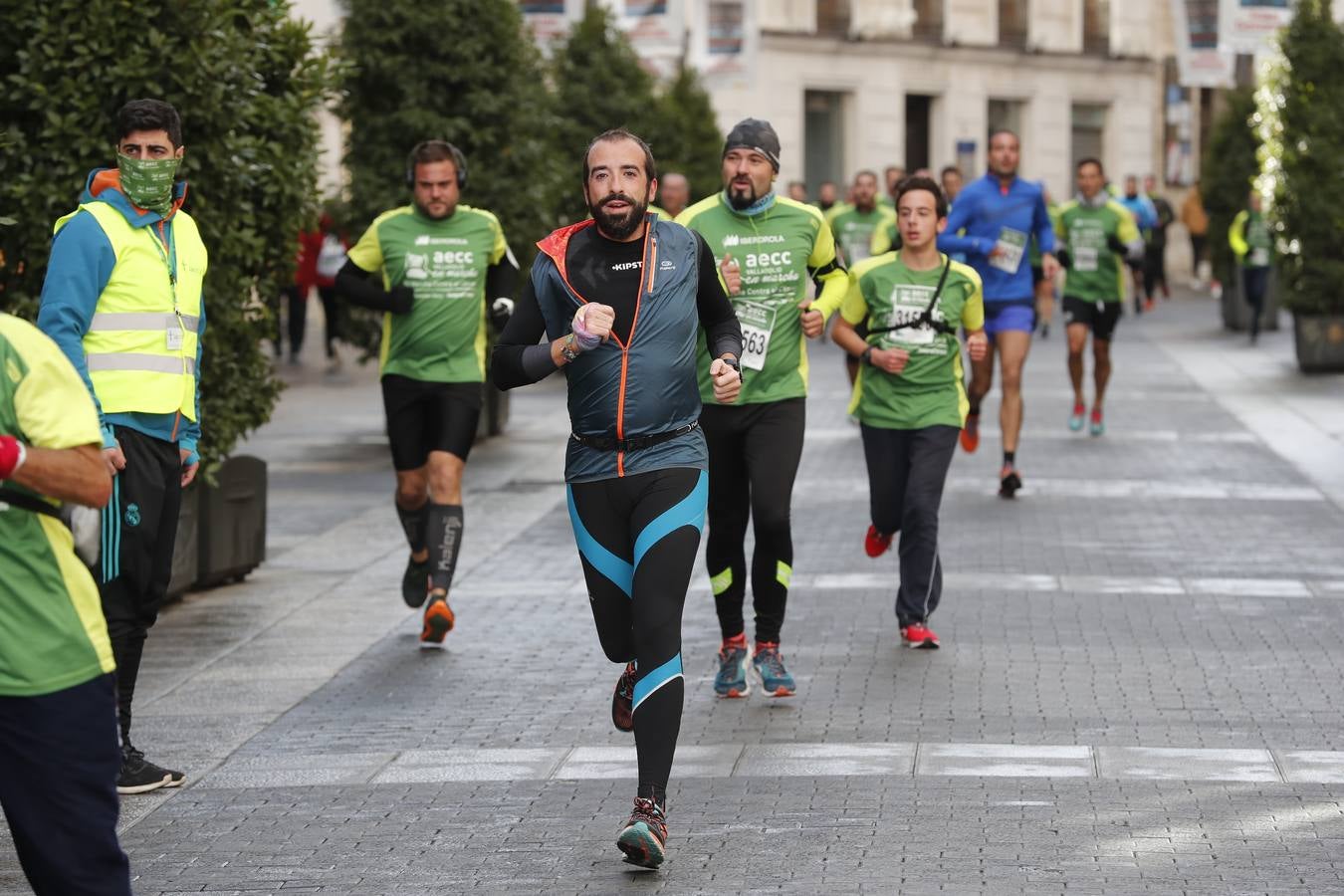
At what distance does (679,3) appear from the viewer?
94.5 ft

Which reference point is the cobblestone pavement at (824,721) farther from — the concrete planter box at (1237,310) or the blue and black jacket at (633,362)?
the concrete planter box at (1237,310)

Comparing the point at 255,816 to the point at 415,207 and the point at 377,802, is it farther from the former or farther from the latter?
the point at 415,207

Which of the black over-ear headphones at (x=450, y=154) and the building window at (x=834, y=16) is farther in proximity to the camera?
the building window at (x=834, y=16)

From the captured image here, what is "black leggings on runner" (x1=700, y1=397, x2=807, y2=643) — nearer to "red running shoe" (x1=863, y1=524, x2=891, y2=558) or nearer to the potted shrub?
"red running shoe" (x1=863, y1=524, x2=891, y2=558)

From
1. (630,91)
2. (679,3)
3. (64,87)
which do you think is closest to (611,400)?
(64,87)

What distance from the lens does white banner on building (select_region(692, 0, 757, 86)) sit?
3231 cm

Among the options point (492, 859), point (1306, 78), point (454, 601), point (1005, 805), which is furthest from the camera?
point (1306, 78)

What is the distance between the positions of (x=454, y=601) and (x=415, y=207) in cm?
173

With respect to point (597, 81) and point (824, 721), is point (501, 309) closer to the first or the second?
point (824, 721)

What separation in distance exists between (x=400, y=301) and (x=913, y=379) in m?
2.03

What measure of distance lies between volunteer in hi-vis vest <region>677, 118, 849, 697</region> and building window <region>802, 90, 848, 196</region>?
39.0m

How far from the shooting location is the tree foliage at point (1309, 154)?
23297 millimetres

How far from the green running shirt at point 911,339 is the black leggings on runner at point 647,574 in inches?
119

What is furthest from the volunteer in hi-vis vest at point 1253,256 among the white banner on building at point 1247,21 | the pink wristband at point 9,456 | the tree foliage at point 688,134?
the pink wristband at point 9,456
